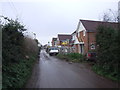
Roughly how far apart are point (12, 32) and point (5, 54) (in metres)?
3.08

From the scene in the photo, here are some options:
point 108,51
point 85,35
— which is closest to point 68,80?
point 108,51

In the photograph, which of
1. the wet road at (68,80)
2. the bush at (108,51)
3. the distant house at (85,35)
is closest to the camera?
the wet road at (68,80)

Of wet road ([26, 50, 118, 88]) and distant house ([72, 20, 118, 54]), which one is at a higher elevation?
distant house ([72, 20, 118, 54])

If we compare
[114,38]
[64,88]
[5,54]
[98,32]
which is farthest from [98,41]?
[5,54]

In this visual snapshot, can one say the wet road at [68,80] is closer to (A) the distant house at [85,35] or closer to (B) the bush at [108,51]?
(B) the bush at [108,51]

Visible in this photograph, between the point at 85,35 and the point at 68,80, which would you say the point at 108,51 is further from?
the point at 85,35

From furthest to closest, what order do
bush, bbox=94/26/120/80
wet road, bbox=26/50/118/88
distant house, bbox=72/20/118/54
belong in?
distant house, bbox=72/20/118/54 < bush, bbox=94/26/120/80 < wet road, bbox=26/50/118/88

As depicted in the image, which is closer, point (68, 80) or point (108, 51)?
point (68, 80)

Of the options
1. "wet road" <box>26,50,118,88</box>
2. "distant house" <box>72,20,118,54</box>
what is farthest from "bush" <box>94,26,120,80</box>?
"distant house" <box>72,20,118,54</box>

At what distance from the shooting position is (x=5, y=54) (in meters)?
5.62

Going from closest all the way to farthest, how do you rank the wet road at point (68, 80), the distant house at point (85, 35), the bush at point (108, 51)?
1. the wet road at point (68, 80)
2. the bush at point (108, 51)
3. the distant house at point (85, 35)

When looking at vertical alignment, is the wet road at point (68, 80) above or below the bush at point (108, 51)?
below

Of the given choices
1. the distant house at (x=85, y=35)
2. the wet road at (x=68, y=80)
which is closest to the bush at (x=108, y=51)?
the wet road at (x=68, y=80)

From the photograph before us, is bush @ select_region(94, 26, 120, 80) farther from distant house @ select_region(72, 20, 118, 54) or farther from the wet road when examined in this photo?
distant house @ select_region(72, 20, 118, 54)
